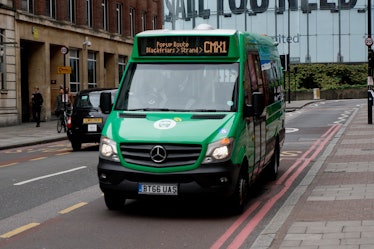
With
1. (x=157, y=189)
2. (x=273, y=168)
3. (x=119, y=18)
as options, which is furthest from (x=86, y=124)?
(x=119, y=18)

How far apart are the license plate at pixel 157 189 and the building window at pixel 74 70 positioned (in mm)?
33085

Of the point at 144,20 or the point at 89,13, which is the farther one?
the point at 144,20

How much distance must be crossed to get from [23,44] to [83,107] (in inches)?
707

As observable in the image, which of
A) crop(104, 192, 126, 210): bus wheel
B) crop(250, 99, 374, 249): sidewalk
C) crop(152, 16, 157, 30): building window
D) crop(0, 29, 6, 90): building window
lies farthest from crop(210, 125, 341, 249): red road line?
crop(152, 16, 157, 30): building window

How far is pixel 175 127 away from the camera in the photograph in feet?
28.8

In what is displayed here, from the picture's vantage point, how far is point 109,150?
8.85m

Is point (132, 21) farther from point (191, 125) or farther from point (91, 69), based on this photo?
point (191, 125)

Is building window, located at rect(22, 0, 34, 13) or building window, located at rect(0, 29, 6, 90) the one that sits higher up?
building window, located at rect(22, 0, 34, 13)

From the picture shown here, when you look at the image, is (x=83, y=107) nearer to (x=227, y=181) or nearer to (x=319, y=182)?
(x=319, y=182)

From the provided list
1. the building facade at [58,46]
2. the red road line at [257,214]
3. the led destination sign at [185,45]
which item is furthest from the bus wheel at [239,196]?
the building facade at [58,46]

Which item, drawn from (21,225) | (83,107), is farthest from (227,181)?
(83,107)

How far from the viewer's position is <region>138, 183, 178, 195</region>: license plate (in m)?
8.54

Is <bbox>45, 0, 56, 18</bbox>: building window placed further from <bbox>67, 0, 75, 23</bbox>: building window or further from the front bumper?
the front bumper

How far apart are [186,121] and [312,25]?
7209 centimetres
